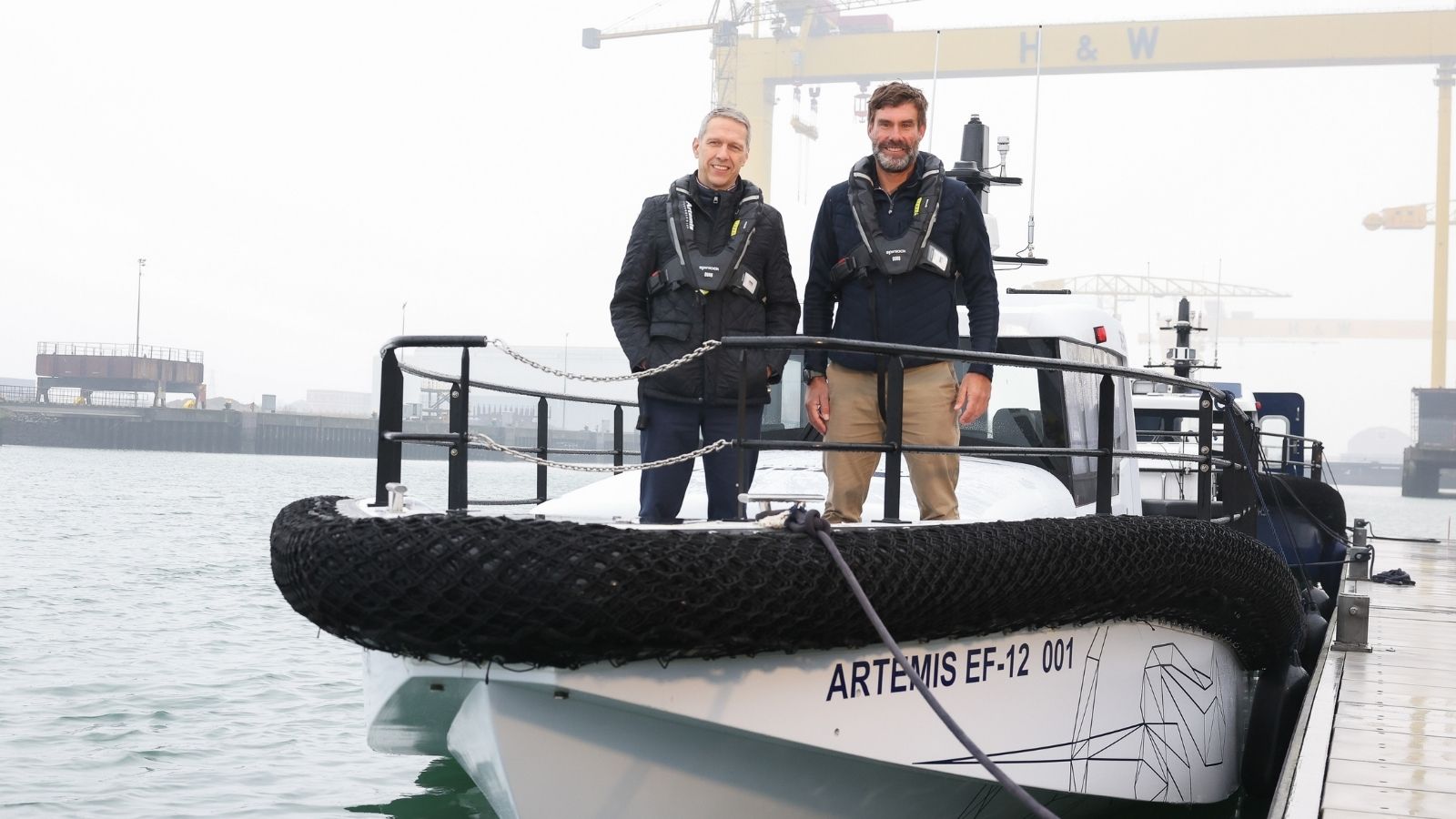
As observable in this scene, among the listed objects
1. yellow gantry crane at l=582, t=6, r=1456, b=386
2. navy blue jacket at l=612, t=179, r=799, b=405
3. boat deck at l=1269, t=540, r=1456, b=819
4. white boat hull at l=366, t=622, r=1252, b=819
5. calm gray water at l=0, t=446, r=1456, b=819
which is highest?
yellow gantry crane at l=582, t=6, r=1456, b=386

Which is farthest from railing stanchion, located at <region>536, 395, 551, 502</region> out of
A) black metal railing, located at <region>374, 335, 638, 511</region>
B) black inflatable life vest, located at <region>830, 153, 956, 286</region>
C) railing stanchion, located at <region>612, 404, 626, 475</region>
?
black inflatable life vest, located at <region>830, 153, 956, 286</region>

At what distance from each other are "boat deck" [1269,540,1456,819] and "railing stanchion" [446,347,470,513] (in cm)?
278

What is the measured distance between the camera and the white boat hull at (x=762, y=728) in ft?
11.2

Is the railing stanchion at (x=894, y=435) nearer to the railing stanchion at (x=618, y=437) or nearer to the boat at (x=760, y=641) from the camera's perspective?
the boat at (x=760, y=641)

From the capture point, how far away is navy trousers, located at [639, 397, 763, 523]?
4277mm

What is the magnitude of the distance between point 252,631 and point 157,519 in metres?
19.4

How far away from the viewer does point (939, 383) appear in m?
4.38

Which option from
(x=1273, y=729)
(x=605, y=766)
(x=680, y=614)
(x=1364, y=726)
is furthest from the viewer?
(x=1273, y=729)

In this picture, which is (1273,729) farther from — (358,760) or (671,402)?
(358,760)

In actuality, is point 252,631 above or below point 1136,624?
below

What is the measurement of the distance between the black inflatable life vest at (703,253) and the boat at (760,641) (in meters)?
0.65

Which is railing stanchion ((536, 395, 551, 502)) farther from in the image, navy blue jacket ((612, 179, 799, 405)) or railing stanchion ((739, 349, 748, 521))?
railing stanchion ((739, 349, 748, 521))

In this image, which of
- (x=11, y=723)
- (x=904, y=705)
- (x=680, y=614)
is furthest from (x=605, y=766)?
(x=11, y=723)

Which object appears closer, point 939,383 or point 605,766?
point 605,766
